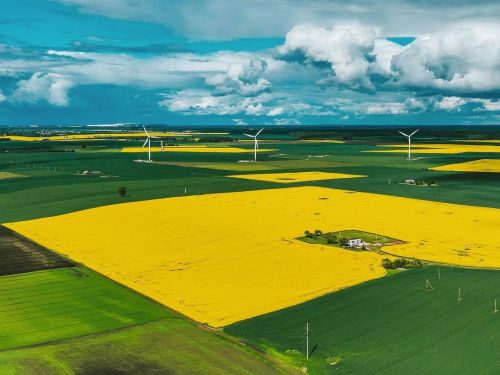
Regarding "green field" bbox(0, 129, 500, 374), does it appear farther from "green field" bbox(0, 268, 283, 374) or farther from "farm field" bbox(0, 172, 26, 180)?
"farm field" bbox(0, 172, 26, 180)

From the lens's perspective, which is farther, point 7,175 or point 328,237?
point 7,175

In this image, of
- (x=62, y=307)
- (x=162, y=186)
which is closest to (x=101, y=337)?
(x=62, y=307)

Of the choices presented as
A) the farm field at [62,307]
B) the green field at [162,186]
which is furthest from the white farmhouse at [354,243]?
the green field at [162,186]

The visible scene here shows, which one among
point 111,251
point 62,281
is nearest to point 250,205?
Answer: point 111,251

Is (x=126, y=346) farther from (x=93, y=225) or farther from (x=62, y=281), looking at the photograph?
(x=93, y=225)

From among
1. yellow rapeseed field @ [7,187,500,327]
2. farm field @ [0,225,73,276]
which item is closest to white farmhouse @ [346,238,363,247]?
yellow rapeseed field @ [7,187,500,327]

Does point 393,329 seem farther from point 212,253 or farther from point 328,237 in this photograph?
point 328,237
